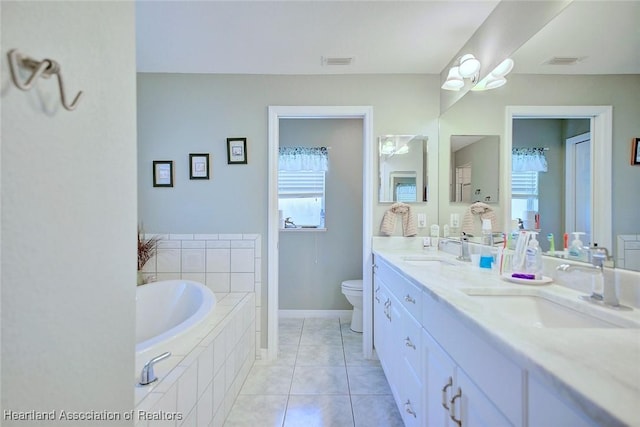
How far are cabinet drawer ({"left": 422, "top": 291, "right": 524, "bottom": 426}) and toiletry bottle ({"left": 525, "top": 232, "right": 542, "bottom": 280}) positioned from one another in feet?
1.70

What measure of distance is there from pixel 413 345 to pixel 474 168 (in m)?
1.36

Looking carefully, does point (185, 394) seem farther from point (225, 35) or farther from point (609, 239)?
point (225, 35)

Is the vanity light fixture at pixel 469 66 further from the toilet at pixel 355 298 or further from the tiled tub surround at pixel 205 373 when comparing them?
the tiled tub surround at pixel 205 373

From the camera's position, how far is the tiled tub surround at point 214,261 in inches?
96.0

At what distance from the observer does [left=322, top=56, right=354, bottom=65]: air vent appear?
2172mm

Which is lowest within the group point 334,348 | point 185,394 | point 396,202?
point 334,348

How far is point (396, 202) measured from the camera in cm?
244

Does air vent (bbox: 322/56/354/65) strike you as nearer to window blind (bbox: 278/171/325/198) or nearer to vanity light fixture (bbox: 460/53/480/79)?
vanity light fixture (bbox: 460/53/480/79)

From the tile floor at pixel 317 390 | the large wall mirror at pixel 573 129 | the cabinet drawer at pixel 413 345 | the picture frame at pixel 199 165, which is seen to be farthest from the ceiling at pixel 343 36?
the tile floor at pixel 317 390

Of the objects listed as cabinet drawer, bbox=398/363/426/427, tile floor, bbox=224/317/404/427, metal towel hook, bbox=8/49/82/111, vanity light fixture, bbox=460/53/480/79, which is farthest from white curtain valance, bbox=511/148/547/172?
metal towel hook, bbox=8/49/82/111

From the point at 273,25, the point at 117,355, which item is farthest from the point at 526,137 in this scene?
the point at 117,355

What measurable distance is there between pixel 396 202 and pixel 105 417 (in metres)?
2.22

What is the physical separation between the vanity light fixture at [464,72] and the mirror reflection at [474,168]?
1.23ft

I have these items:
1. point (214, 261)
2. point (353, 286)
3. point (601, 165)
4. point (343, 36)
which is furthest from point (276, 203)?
point (601, 165)
